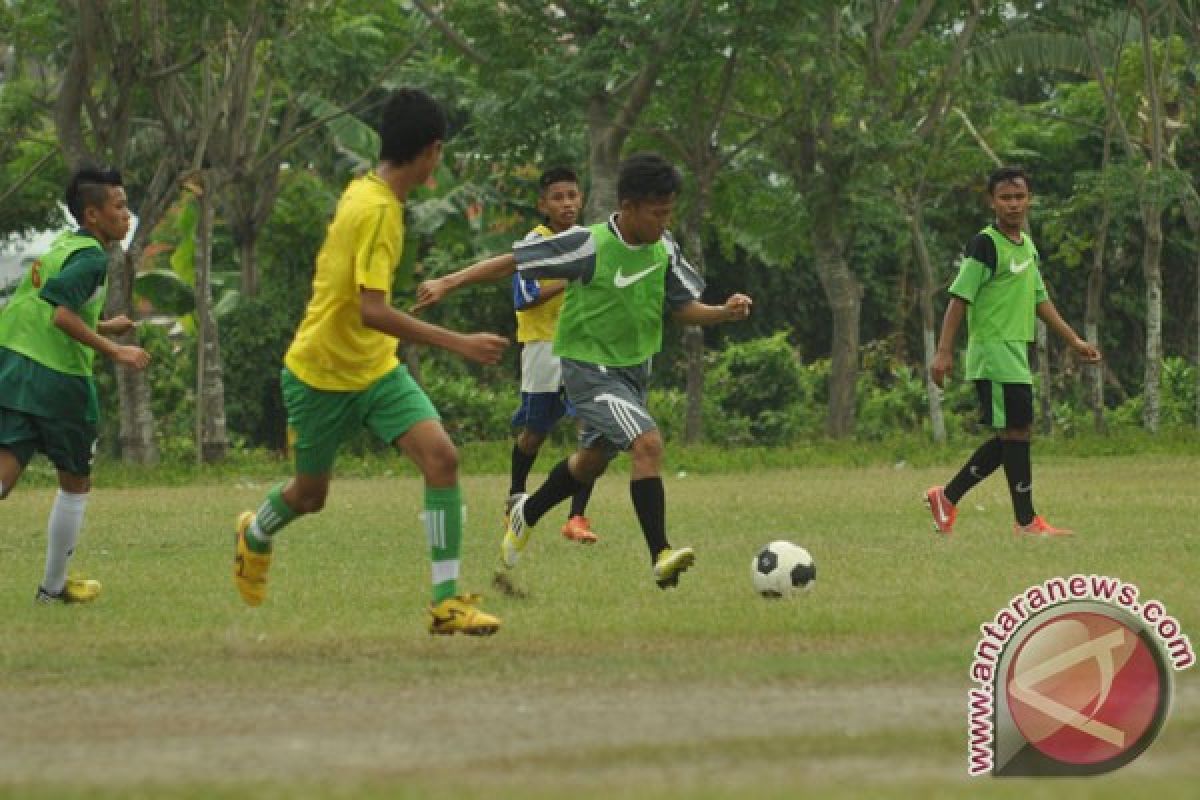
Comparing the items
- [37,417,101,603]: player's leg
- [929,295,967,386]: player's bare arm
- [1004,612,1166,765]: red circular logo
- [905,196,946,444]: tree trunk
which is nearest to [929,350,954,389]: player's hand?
[929,295,967,386]: player's bare arm

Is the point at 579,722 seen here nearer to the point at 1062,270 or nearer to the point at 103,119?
the point at 103,119

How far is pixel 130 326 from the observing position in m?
9.31

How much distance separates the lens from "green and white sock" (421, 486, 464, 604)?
26.1 ft

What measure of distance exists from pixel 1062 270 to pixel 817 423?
6348 millimetres

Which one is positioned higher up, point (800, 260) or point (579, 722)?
point (800, 260)

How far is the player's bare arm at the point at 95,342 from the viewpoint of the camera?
29.9ft

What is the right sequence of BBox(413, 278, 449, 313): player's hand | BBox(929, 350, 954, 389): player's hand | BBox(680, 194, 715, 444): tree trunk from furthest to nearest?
BBox(680, 194, 715, 444): tree trunk
BBox(929, 350, 954, 389): player's hand
BBox(413, 278, 449, 313): player's hand

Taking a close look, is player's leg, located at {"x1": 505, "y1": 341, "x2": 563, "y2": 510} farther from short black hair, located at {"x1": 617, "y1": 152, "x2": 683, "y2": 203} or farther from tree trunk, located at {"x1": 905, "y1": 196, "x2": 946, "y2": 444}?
tree trunk, located at {"x1": 905, "y1": 196, "x2": 946, "y2": 444}

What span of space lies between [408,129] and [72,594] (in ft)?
9.99

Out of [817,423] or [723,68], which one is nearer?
[723,68]

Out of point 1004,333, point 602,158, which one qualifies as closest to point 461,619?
point 1004,333

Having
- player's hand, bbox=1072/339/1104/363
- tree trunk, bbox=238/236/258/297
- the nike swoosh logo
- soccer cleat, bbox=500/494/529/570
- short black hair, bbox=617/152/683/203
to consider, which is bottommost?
soccer cleat, bbox=500/494/529/570

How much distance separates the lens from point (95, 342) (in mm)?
9180

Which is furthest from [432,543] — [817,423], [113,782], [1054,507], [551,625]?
[817,423]
